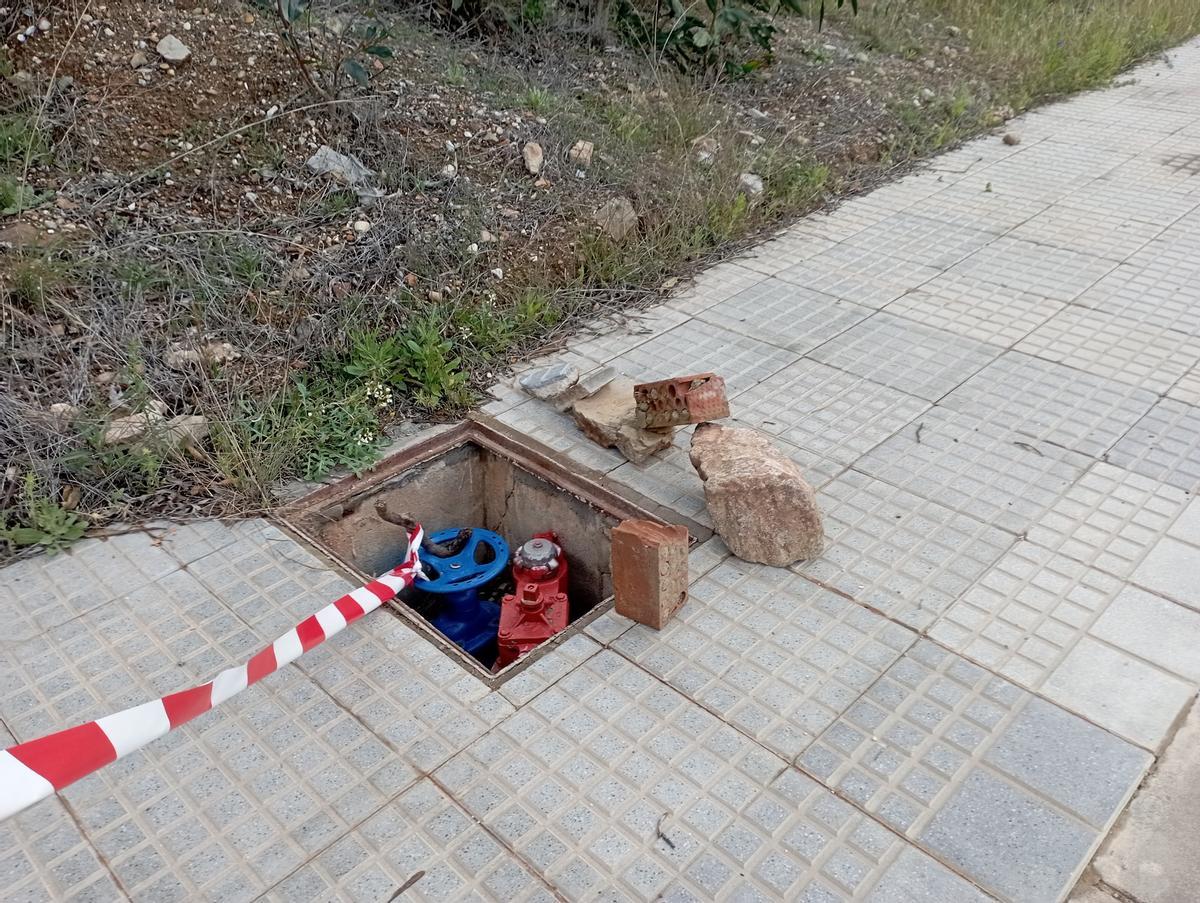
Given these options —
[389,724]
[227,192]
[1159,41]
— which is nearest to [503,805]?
[389,724]

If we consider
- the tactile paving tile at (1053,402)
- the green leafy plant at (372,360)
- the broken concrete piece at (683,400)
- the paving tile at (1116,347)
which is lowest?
the tactile paving tile at (1053,402)

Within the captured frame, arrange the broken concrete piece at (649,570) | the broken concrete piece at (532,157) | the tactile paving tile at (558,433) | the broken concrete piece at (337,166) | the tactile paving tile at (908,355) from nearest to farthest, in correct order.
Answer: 1. the broken concrete piece at (649,570)
2. the tactile paving tile at (558,433)
3. the tactile paving tile at (908,355)
4. the broken concrete piece at (337,166)
5. the broken concrete piece at (532,157)

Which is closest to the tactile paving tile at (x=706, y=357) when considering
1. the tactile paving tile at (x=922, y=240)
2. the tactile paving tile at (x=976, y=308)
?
the tactile paving tile at (x=976, y=308)

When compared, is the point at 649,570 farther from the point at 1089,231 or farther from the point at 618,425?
the point at 1089,231

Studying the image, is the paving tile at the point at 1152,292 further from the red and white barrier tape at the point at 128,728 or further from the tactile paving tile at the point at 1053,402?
the red and white barrier tape at the point at 128,728

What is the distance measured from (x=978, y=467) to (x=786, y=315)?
1525mm

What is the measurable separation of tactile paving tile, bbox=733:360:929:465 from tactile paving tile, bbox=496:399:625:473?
62 cm

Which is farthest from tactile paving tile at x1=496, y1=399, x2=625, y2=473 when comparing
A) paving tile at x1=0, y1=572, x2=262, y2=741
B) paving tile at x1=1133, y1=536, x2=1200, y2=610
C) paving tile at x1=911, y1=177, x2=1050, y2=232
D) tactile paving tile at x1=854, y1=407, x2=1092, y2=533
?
paving tile at x1=911, y1=177, x2=1050, y2=232

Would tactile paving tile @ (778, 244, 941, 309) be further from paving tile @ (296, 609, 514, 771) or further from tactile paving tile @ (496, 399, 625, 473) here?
paving tile @ (296, 609, 514, 771)

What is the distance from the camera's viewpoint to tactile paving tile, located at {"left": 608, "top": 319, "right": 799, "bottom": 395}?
425 cm

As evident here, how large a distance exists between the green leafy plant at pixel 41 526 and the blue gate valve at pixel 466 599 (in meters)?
1.21

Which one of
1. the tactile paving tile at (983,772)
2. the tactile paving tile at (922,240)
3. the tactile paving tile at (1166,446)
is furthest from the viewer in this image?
the tactile paving tile at (922,240)

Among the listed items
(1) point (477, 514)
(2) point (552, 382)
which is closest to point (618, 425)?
(2) point (552, 382)

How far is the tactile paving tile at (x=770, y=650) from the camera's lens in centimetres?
259
